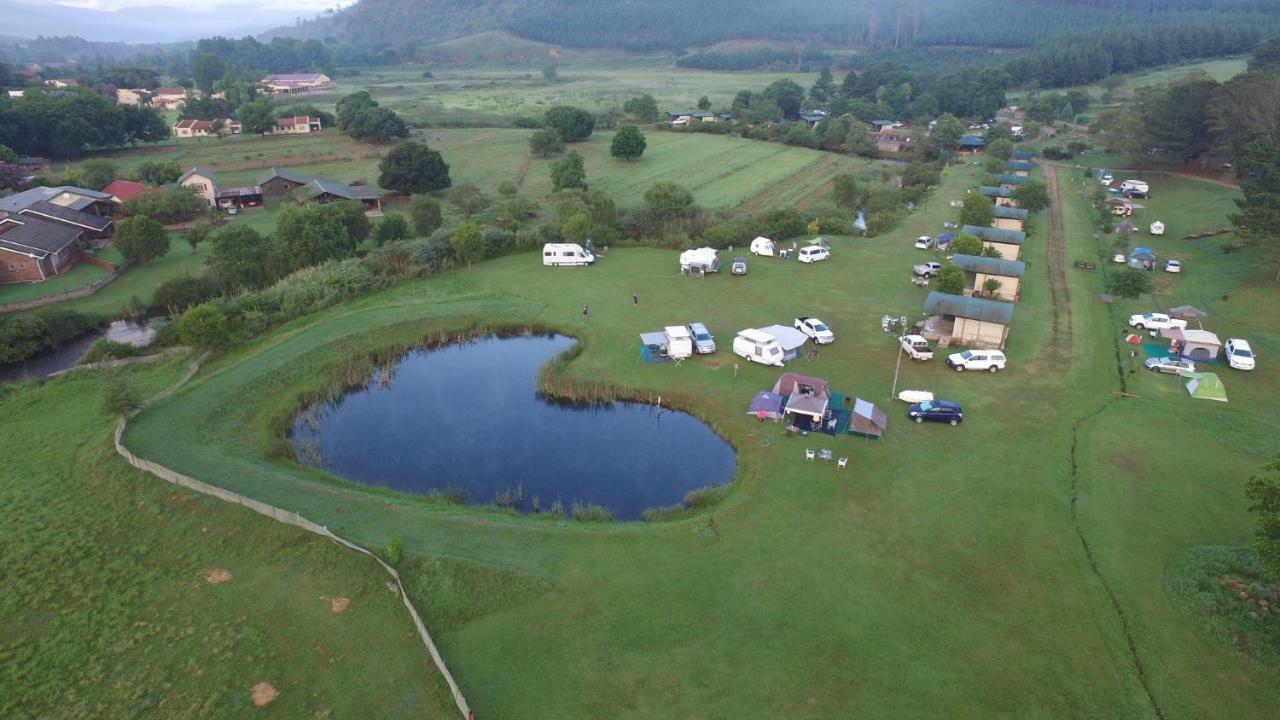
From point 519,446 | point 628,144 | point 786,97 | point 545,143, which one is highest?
point 786,97

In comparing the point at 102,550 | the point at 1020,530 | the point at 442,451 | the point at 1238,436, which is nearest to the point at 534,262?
the point at 442,451

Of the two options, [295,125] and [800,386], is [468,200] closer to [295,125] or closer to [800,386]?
[800,386]

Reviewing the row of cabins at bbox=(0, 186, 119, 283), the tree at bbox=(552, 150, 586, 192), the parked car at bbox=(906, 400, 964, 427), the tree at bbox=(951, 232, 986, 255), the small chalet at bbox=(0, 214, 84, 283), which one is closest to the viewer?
the parked car at bbox=(906, 400, 964, 427)

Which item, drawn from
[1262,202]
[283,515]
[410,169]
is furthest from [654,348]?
[410,169]

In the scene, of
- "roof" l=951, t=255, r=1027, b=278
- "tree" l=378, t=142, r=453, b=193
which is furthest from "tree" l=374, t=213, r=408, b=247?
"roof" l=951, t=255, r=1027, b=278

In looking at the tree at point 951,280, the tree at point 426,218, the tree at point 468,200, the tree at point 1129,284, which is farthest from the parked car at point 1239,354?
the tree at point 468,200

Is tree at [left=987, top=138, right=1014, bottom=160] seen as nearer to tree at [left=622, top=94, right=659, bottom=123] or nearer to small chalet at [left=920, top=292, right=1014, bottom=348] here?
tree at [left=622, top=94, right=659, bottom=123]
